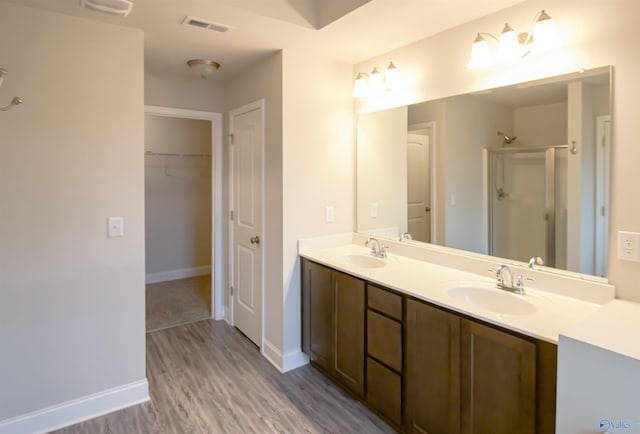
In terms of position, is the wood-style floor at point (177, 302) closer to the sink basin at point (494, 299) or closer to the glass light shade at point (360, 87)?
the glass light shade at point (360, 87)

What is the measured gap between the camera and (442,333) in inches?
72.3

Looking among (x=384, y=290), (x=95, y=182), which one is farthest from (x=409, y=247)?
(x=95, y=182)

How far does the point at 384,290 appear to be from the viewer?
217cm

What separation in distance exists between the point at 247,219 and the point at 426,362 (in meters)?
2.01

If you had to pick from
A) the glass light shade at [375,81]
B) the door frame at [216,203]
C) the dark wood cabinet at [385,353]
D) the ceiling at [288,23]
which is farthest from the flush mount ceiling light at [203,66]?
the dark wood cabinet at [385,353]

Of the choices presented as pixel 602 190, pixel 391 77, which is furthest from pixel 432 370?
pixel 391 77

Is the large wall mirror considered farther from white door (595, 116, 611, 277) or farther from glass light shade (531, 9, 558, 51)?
glass light shade (531, 9, 558, 51)

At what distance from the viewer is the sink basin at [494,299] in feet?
6.15

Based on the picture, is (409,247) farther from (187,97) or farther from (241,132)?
(187,97)

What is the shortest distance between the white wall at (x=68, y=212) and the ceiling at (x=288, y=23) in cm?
22

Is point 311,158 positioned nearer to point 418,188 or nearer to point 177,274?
point 418,188

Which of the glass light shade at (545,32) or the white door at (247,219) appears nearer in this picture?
the glass light shade at (545,32)

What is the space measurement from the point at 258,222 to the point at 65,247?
1.36 m

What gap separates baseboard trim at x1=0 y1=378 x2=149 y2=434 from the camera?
2168mm
